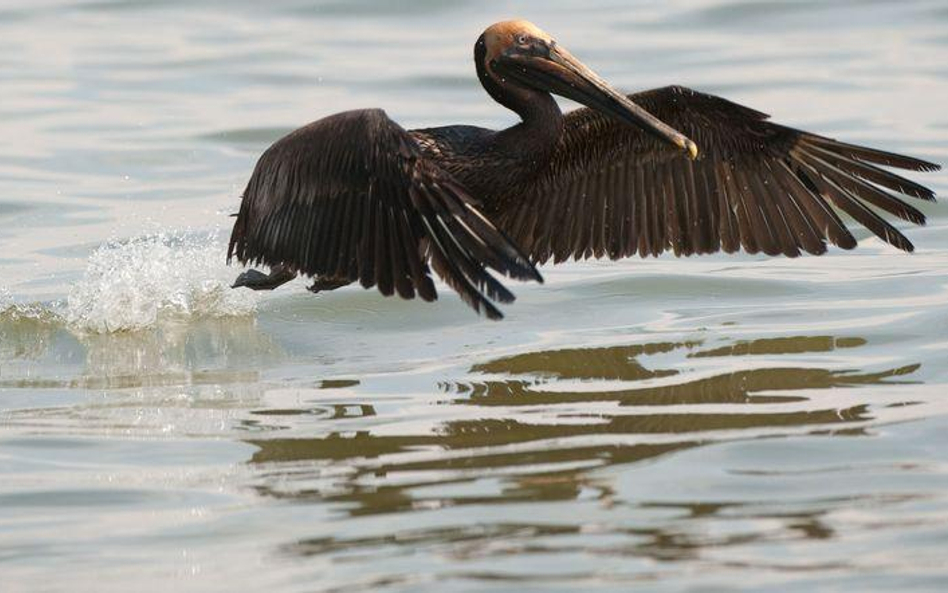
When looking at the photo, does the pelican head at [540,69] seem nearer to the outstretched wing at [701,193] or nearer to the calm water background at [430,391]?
the outstretched wing at [701,193]

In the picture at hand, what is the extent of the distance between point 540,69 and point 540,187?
0.62 m

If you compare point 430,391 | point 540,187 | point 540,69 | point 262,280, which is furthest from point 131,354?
point 540,69

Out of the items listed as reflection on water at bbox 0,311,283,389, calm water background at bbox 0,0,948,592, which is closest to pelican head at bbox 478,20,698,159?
calm water background at bbox 0,0,948,592

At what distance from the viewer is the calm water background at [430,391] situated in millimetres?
4961

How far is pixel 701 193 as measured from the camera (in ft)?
25.9

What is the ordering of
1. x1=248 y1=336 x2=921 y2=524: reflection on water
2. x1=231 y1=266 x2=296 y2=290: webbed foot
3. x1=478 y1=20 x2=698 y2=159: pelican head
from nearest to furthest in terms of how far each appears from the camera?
1. x1=248 y1=336 x2=921 y2=524: reflection on water
2. x1=478 y1=20 x2=698 y2=159: pelican head
3. x1=231 y1=266 x2=296 y2=290: webbed foot

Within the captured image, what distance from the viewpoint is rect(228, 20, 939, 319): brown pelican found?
6305 millimetres

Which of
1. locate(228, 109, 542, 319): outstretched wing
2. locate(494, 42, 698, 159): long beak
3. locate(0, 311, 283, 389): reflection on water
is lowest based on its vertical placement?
locate(0, 311, 283, 389): reflection on water

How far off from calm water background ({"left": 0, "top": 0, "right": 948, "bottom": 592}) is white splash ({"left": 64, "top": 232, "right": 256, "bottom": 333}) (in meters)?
0.02

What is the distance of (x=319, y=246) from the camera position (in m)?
6.66

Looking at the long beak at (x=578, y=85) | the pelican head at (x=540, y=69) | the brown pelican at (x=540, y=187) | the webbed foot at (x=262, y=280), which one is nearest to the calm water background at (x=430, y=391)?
the webbed foot at (x=262, y=280)

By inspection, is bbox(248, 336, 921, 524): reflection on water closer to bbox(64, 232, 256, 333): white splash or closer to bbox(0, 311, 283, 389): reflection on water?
bbox(0, 311, 283, 389): reflection on water

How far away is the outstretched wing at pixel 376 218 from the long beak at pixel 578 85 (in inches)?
36.2

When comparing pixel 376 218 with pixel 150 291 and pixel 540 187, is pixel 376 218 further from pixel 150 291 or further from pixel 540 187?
pixel 150 291
